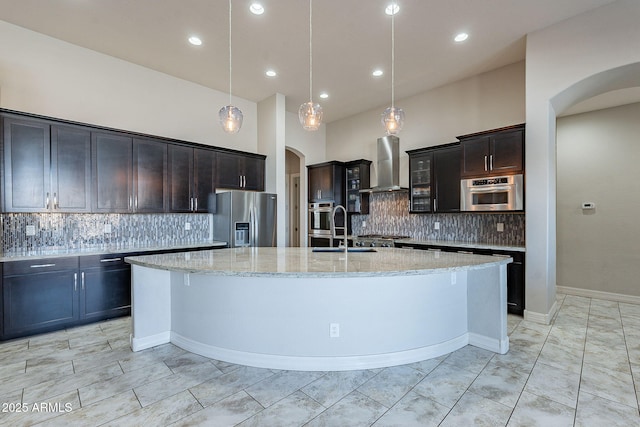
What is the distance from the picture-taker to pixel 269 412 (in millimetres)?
1990

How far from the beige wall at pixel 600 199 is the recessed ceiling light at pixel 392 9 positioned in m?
4.02

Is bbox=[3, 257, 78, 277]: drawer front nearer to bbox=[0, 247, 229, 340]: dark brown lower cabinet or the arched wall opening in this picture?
bbox=[0, 247, 229, 340]: dark brown lower cabinet

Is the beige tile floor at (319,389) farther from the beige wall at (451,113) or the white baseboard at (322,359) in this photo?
the beige wall at (451,113)

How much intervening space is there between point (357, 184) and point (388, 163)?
2.81 feet

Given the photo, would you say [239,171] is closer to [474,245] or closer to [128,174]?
[128,174]

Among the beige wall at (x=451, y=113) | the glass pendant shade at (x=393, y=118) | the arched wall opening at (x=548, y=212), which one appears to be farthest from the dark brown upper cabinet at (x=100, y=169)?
the arched wall opening at (x=548, y=212)

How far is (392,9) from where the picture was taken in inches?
129

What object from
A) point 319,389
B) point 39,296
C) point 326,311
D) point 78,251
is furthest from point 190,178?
point 319,389

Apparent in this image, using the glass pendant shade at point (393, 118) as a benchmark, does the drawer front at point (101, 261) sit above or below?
below

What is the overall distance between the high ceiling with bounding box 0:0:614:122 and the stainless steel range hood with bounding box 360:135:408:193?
3.35 feet

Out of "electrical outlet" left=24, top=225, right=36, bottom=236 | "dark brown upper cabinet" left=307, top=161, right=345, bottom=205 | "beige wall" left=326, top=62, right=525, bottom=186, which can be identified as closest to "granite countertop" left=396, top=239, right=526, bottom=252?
"beige wall" left=326, top=62, right=525, bottom=186

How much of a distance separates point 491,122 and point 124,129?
5462mm

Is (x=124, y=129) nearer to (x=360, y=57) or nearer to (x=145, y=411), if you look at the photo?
(x=360, y=57)

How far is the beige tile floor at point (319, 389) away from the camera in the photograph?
1940mm
